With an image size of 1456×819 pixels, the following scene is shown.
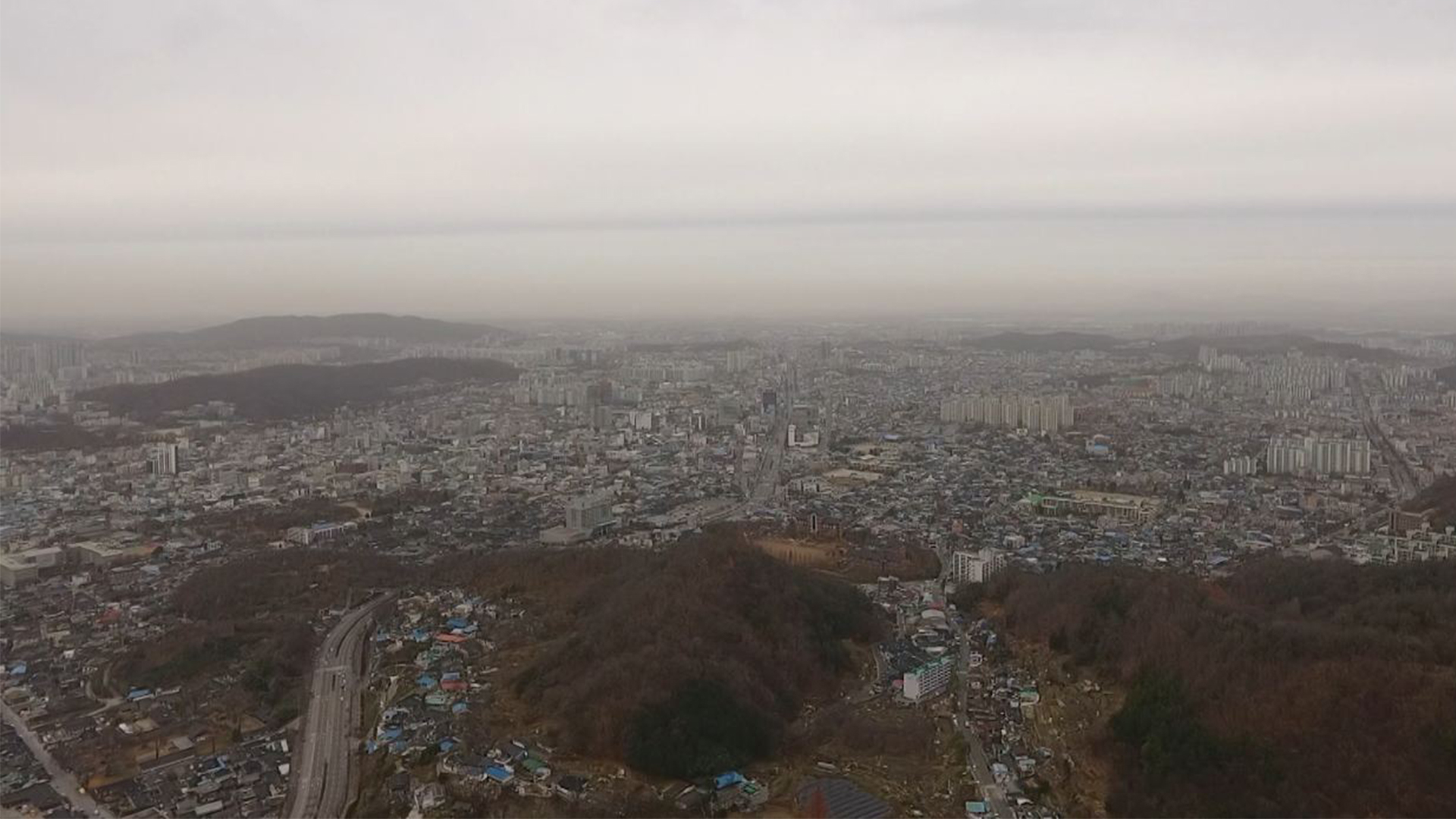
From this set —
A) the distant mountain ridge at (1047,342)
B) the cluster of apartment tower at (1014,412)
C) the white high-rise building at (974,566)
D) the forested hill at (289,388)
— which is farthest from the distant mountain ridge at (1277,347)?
the white high-rise building at (974,566)

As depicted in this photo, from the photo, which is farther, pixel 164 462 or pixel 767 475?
pixel 767 475

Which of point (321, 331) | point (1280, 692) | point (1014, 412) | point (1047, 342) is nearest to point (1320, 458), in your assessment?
point (1014, 412)

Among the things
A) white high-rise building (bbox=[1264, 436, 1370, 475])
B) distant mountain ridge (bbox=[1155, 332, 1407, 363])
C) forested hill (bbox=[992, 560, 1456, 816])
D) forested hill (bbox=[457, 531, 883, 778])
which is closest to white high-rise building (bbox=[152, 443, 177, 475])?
forested hill (bbox=[457, 531, 883, 778])

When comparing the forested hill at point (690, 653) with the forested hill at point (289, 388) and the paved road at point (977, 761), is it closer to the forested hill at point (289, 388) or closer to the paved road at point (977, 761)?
the paved road at point (977, 761)

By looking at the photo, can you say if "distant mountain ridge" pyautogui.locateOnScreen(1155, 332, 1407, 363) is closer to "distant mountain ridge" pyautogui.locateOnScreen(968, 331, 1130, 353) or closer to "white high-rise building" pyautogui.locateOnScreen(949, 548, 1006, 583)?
"distant mountain ridge" pyautogui.locateOnScreen(968, 331, 1130, 353)

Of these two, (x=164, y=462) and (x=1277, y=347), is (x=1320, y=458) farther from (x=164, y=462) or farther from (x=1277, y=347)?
(x=164, y=462)

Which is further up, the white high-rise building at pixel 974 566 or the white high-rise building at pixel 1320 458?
the white high-rise building at pixel 1320 458

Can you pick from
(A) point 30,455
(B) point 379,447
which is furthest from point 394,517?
(A) point 30,455
